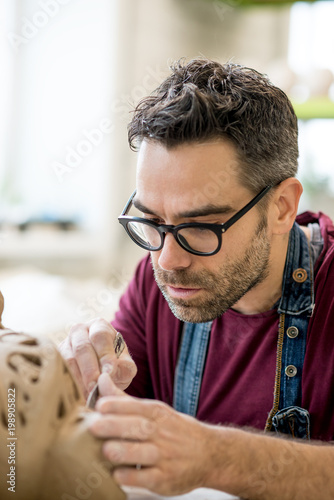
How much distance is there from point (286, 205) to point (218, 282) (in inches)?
11.4

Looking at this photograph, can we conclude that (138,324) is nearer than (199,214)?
No

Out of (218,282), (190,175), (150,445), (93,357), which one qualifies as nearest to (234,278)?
(218,282)

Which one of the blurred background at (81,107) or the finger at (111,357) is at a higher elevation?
the blurred background at (81,107)

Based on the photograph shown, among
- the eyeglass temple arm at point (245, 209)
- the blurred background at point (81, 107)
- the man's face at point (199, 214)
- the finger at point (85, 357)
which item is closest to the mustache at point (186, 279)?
the man's face at point (199, 214)

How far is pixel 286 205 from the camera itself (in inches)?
63.1

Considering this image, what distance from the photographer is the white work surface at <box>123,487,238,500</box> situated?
1.11 m

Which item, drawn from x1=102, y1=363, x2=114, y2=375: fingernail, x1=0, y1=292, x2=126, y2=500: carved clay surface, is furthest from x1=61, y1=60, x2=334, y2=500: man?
x1=0, y1=292, x2=126, y2=500: carved clay surface

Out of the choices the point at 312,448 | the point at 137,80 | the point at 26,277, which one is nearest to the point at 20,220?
the point at 26,277

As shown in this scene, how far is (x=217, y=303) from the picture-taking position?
1.51 meters

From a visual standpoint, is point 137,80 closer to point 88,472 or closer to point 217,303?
point 217,303

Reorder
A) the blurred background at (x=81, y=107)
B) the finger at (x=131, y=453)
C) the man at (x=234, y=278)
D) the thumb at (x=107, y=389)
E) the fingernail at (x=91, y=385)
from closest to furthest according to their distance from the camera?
the finger at (x=131, y=453) < the thumb at (x=107, y=389) < the fingernail at (x=91, y=385) < the man at (x=234, y=278) < the blurred background at (x=81, y=107)

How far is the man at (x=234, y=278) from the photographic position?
1.35 metres

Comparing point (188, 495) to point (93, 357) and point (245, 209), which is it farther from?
point (245, 209)

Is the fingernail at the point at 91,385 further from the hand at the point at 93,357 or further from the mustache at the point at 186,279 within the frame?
the mustache at the point at 186,279
